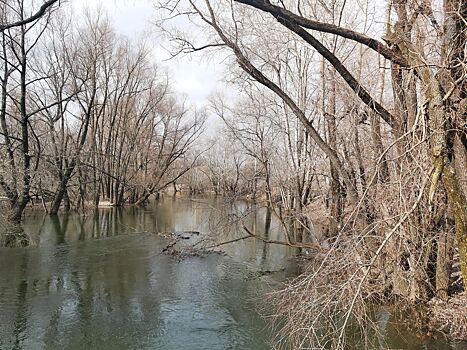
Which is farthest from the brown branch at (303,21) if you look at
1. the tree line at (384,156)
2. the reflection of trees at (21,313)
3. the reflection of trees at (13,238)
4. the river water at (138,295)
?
the reflection of trees at (13,238)

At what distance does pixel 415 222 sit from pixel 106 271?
7.97m

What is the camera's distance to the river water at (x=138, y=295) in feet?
20.9

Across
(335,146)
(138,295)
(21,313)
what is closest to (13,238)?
(21,313)

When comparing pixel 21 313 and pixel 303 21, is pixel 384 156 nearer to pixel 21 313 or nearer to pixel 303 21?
pixel 303 21

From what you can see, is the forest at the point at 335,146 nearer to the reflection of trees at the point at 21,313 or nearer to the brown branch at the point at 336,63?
the brown branch at the point at 336,63

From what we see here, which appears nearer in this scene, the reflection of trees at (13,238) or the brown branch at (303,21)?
the brown branch at (303,21)

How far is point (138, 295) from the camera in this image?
28.0 ft

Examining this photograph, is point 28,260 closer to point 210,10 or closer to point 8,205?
point 8,205

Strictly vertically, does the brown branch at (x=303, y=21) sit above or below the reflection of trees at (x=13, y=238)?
above

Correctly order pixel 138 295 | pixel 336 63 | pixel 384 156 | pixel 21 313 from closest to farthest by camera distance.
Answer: pixel 384 156
pixel 336 63
pixel 21 313
pixel 138 295

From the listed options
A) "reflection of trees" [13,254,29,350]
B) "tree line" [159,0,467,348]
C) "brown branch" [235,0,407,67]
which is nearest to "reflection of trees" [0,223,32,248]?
"reflection of trees" [13,254,29,350]

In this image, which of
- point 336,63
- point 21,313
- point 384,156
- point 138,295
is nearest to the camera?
point 384,156

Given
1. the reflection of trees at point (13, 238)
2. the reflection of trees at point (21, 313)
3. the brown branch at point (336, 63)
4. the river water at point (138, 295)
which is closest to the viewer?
the brown branch at point (336, 63)

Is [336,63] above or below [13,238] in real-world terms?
above
